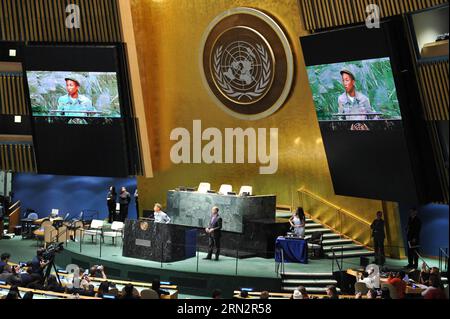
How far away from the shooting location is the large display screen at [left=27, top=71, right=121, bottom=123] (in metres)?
17.2

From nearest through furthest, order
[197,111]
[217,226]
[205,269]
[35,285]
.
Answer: [35,285] < [205,269] < [217,226] < [197,111]

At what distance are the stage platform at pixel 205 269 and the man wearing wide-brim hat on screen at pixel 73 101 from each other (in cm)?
334

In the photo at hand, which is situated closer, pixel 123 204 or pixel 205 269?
pixel 205 269

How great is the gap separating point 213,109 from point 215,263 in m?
4.98

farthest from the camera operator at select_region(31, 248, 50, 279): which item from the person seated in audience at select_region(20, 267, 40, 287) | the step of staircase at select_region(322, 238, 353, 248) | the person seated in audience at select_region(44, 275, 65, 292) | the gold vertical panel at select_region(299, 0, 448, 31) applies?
the gold vertical panel at select_region(299, 0, 448, 31)

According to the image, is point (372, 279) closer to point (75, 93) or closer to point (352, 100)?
point (352, 100)

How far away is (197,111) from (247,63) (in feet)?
6.46

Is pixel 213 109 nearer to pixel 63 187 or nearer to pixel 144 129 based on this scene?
pixel 144 129

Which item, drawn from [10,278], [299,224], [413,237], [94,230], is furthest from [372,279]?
[94,230]

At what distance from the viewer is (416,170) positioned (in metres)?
14.3

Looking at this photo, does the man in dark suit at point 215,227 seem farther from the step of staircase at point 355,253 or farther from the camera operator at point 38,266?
the camera operator at point 38,266

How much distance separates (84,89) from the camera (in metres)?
17.3

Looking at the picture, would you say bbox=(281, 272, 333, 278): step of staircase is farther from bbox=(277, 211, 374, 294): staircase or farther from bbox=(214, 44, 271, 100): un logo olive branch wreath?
bbox=(214, 44, 271, 100): un logo olive branch wreath

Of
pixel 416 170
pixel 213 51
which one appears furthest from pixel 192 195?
pixel 416 170
